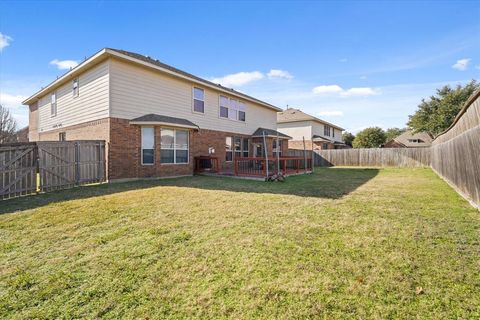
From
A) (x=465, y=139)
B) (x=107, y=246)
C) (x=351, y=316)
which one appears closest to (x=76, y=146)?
(x=107, y=246)

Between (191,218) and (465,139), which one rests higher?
(465,139)

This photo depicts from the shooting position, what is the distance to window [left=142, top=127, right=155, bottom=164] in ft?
36.6

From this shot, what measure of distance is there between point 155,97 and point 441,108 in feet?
137

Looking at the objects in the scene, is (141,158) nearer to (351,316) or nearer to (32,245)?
(32,245)

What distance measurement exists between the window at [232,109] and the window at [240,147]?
158 centimetres

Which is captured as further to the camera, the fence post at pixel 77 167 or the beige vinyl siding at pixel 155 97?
the beige vinyl siding at pixel 155 97

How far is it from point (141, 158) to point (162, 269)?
359 inches

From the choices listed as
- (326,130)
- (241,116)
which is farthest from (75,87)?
(326,130)

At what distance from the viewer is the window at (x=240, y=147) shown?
17288mm

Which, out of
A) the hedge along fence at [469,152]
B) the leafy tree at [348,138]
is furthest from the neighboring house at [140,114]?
the leafy tree at [348,138]

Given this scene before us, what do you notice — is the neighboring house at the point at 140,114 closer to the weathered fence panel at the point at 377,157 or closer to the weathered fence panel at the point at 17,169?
the weathered fence panel at the point at 17,169

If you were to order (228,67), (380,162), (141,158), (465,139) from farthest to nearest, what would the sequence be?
(380,162)
(228,67)
(141,158)
(465,139)

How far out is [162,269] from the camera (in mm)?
2863

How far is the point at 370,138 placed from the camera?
44.8 m
